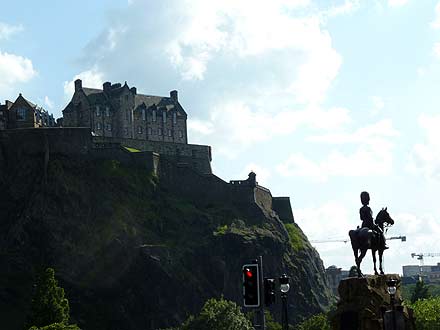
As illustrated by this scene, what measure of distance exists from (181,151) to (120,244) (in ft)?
89.2

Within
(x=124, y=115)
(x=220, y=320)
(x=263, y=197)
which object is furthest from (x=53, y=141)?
(x=220, y=320)

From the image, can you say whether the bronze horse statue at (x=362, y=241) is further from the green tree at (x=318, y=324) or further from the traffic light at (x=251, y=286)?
the green tree at (x=318, y=324)

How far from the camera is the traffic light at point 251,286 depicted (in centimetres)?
2323

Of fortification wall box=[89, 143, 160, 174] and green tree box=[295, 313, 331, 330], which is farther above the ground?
fortification wall box=[89, 143, 160, 174]

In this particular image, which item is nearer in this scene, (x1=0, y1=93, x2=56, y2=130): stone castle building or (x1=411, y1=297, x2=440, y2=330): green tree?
(x1=411, y1=297, x2=440, y2=330): green tree

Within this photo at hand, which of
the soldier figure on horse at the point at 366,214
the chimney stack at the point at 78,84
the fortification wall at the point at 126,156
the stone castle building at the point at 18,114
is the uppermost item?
the chimney stack at the point at 78,84

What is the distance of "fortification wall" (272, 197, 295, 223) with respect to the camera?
145250 millimetres

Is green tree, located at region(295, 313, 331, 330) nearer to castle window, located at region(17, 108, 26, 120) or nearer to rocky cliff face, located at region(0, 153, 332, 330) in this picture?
rocky cliff face, located at region(0, 153, 332, 330)

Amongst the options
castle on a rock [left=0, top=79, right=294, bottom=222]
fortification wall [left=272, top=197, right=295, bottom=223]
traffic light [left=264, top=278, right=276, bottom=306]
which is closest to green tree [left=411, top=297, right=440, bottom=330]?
traffic light [left=264, top=278, right=276, bottom=306]

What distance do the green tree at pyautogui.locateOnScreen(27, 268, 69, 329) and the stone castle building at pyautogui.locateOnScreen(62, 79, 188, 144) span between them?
50.8m

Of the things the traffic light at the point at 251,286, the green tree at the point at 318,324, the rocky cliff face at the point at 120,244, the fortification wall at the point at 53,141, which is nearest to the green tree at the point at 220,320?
the green tree at the point at 318,324

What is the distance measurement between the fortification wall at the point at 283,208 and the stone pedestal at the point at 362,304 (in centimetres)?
11316

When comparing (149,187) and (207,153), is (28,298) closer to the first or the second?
(149,187)

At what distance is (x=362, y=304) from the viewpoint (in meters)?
31.0
